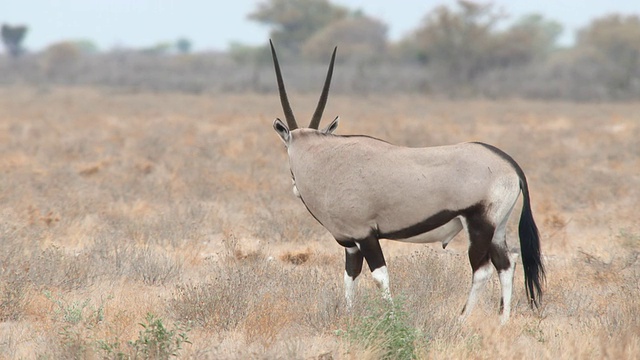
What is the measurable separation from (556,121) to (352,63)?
3245 cm

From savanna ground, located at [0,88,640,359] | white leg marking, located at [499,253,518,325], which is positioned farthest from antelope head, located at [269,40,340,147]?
white leg marking, located at [499,253,518,325]

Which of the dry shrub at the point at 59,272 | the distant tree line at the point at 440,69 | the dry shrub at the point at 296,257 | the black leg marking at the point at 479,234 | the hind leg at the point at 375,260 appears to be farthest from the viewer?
the distant tree line at the point at 440,69

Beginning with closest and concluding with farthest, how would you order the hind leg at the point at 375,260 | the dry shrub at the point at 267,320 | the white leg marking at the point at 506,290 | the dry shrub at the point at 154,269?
the dry shrub at the point at 267,320
the hind leg at the point at 375,260
the white leg marking at the point at 506,290
the dry shrub at the point at 154,269

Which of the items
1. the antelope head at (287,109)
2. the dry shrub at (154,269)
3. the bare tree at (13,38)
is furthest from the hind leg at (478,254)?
the bare tree at (13,38)

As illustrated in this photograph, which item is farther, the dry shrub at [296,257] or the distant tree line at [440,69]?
the distant tree line at [440,69]

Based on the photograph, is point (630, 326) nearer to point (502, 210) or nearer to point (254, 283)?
point (502, 210)

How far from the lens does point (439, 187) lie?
6.17m

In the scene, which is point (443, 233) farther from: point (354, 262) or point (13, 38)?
point (13, 38)

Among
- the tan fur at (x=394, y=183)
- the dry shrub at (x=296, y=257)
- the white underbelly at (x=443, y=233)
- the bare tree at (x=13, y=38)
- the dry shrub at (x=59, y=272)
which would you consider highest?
the tan fur at (x=394, y=183)

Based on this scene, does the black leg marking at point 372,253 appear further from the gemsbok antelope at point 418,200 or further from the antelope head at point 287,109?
the antelope head at point 287,109

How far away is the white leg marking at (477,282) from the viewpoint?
6.32 metres

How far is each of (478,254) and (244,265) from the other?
242 centimetres

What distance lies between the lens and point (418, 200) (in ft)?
20.3

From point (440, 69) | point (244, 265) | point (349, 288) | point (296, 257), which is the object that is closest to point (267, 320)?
point (349, 288)
